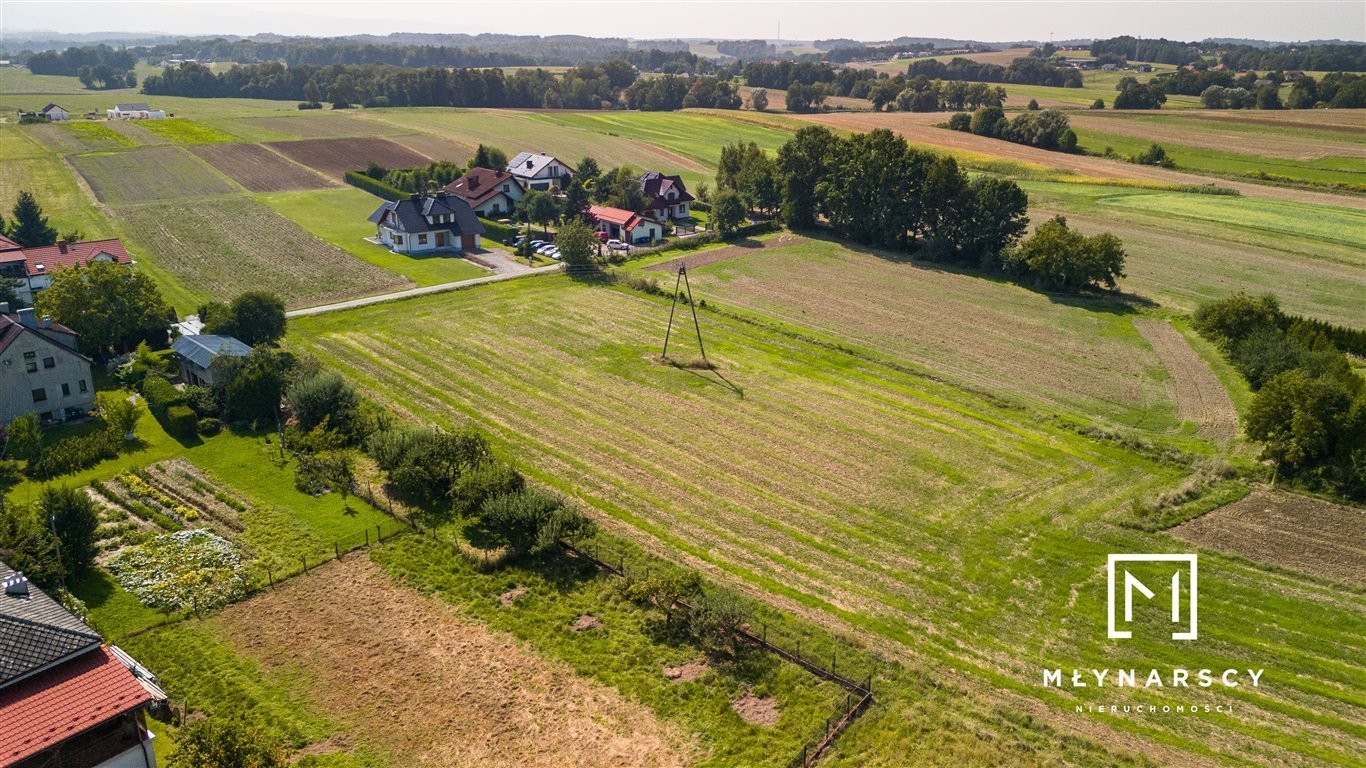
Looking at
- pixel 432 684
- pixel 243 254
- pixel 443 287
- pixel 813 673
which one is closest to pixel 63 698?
pixel 432 684

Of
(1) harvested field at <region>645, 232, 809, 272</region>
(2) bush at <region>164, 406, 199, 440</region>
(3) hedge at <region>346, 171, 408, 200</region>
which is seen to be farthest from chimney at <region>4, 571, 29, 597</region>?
(3) hedge at <region>346, 171, 408, 200</region>

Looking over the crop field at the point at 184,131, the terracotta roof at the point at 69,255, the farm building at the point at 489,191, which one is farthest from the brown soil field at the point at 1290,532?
the crop field at the point at 184,131

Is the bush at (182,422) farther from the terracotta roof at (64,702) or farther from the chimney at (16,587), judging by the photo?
the terracotta roof at (64,702)

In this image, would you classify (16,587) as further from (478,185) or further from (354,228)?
(478,185)

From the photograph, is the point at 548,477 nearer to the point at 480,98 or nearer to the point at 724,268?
the point at 724,268

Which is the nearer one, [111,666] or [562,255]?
[111,666]

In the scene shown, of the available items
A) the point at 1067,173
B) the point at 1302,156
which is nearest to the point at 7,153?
the point at 1067,173
